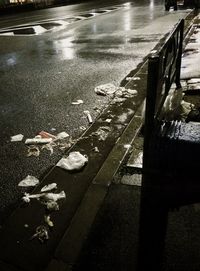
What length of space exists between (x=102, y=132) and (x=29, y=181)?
1.36 meters

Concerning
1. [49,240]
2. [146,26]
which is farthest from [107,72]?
[146,26]

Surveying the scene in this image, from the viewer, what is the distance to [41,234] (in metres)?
2.61

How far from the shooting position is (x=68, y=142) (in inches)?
161

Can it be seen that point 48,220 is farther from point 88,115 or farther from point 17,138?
point 88,115

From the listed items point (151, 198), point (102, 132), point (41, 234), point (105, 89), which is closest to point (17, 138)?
point (102, 132)

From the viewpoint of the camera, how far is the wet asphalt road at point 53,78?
12.3 feet

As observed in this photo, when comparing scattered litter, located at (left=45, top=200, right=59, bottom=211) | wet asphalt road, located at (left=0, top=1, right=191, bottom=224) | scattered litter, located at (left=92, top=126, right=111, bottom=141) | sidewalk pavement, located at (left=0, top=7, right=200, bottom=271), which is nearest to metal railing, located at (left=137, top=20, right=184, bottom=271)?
sidewalk pavement, located at (left=0, top=7, right=200, bottom=271)

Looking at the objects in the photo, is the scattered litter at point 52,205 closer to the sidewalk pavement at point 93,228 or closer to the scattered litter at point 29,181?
the sidewalk pavement at point 93,228

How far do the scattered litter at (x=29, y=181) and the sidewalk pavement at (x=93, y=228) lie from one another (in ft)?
0.34

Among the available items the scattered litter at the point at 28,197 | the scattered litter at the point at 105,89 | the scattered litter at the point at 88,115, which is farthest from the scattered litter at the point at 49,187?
the scattered litter at the point at 105,89

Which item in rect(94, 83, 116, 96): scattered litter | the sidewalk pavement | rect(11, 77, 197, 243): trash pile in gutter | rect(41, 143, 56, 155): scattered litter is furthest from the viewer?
rect(94, 83, 116, 96): scattered litter

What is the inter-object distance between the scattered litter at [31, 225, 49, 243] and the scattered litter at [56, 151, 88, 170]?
0.92 metres

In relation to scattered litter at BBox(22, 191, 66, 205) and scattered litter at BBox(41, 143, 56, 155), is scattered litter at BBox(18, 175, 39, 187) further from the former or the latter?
scattered litter at BBox(41, 143, 56, 155)

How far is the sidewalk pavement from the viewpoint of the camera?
7.57 feet
